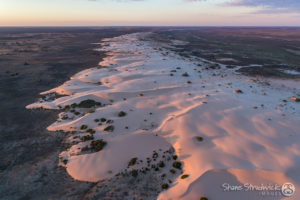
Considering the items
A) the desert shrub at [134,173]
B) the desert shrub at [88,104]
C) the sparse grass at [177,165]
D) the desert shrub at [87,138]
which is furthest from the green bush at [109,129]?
the sparse grass at [177,165]

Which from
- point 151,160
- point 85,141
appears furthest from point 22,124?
point 151,160

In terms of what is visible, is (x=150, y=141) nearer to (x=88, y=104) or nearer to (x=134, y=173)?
(x=134, y=173)

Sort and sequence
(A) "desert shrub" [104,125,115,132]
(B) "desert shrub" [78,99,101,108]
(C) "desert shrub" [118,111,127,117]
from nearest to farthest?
(A) "desert shrub" [104,125,115,132]
(C) "desert shrub" [118,111,127,117]
(B) "desert shrub" [78,99,101,108]

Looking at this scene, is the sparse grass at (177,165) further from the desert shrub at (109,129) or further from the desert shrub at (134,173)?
the desert shrub at (109,129)

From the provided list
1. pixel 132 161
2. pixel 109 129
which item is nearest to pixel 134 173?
pixel 132 161

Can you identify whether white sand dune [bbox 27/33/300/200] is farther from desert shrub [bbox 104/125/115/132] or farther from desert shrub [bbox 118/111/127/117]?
desert shrub [bbox 104/125/115/132]

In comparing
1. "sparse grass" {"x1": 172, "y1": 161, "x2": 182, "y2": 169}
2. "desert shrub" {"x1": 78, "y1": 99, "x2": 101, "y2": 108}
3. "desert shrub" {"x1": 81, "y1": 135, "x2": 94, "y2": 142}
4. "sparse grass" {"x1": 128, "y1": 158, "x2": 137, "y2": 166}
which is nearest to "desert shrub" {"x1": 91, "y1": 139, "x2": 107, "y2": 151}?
"desert shrub" {"x1": 81, "y1": 135, "x2": 94, "y2": 142}
